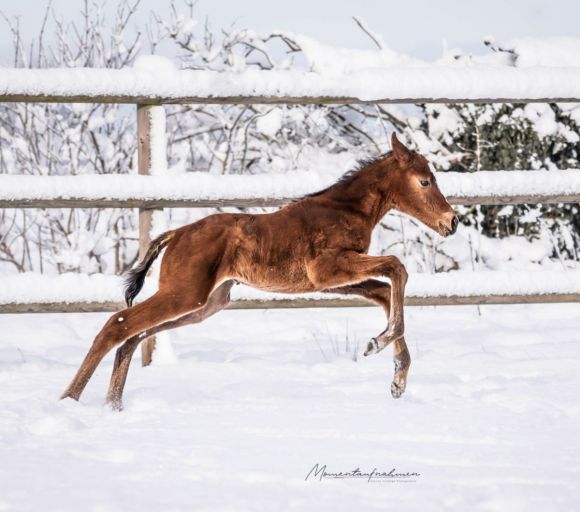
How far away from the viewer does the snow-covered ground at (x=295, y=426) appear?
257cm

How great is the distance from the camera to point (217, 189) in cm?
498

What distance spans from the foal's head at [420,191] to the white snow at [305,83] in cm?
115

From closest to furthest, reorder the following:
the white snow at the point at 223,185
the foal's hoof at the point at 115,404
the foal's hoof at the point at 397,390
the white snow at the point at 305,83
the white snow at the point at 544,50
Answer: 1. the foal's hoof at the point at 115,404
2. the foal's hoof at the point at 397,390
3. the white snow at the point at 223,185
4. the white snow at the point at 305,83
5. the white snow at the point at 544,50

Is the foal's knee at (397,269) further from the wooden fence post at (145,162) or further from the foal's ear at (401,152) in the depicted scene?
the wooden fence post at (145,162)

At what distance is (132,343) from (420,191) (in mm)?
1407

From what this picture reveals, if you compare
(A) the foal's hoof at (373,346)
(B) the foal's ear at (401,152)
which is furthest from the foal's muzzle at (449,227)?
(A) the foal's hoof at (373,346)

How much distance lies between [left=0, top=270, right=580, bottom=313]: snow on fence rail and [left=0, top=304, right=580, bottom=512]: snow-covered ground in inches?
12.6

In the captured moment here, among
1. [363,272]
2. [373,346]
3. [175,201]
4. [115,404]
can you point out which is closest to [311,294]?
[175,201]

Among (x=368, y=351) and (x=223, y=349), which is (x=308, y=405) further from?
(x=223, y=349)

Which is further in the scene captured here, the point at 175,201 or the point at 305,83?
the point at 305,83

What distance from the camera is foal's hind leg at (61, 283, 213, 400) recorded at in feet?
12.5

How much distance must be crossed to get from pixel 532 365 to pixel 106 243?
4.63 m

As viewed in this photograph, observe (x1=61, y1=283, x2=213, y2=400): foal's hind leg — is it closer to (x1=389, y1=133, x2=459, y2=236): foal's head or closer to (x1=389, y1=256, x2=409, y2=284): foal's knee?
(x1=389, y1=256, x2=409, y2=284): foal's knee

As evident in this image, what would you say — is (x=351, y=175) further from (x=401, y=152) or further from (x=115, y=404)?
(x=115, y=404)
